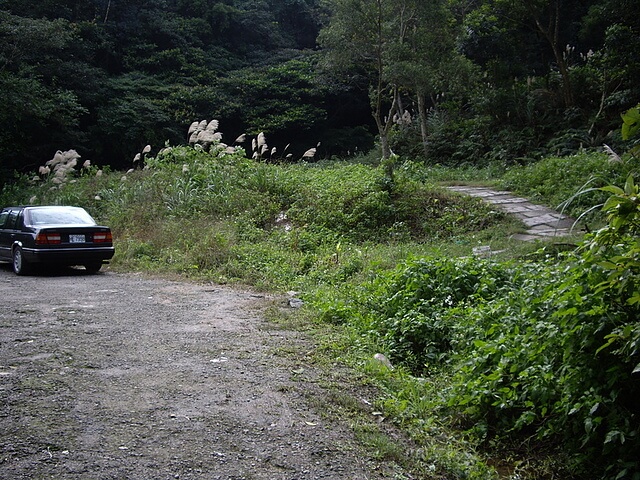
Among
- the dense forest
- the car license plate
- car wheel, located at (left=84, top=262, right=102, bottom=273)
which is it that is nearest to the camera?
the car license plate

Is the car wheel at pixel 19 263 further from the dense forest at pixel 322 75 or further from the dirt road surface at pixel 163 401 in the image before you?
the dense forest at pixel 322 75

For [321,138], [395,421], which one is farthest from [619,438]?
[321,138]

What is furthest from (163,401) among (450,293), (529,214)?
(529,214)

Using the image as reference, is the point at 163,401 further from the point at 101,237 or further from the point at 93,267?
the point at 93,267

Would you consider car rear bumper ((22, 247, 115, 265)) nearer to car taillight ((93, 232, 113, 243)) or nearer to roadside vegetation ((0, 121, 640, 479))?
car taillight ((93, 232, 113, 243))

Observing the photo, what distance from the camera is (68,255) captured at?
10.7 metres

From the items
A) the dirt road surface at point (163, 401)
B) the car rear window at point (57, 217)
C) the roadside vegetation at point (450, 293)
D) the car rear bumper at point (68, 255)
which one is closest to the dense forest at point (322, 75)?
the roadside vegetation at point (450, 293)

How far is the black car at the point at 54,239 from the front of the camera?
10570 millimetres

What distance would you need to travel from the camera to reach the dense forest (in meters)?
17.4

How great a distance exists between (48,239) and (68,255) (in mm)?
424

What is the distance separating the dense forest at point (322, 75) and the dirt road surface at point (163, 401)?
959cm

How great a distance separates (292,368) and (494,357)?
1.70 metres

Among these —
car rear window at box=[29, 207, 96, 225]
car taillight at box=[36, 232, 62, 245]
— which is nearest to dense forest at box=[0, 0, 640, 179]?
car rear window at box=[29, 207, 96, 225]

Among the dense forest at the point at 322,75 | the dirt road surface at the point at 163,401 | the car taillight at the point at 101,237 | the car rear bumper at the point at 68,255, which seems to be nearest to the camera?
the dirt road surface at the point at 163,401
